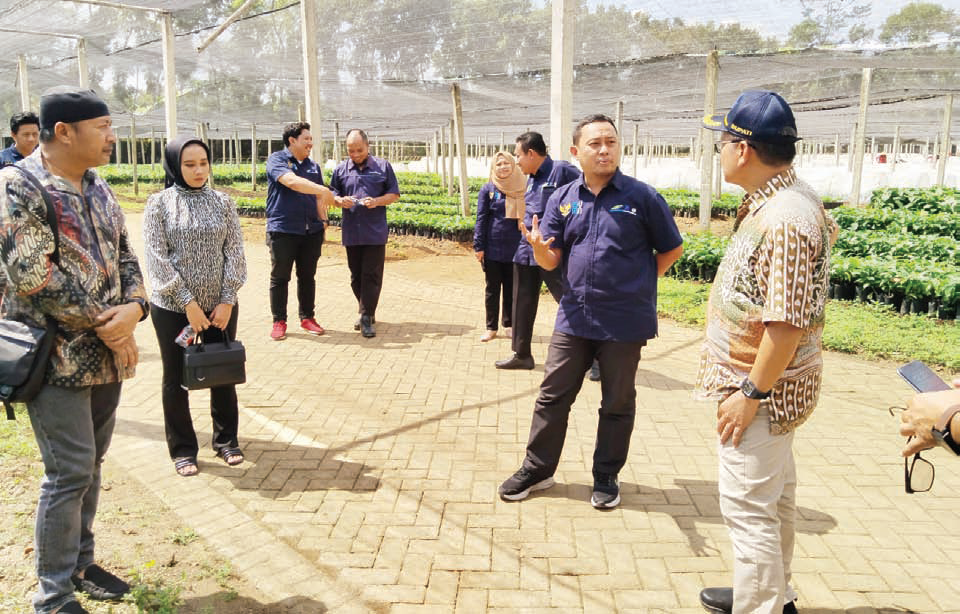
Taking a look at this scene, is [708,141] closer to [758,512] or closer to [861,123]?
[861,123]

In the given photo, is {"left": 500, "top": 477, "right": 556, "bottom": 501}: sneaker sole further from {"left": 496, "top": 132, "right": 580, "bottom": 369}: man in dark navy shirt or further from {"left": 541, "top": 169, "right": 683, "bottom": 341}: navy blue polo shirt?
{"left": 496, "top": 132, "right": 580, "bottom": 369}: man in dark navy shirt

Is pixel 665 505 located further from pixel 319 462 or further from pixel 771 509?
pixel 319 462

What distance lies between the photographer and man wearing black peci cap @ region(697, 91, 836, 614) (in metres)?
2.22

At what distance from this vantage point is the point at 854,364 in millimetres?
6266

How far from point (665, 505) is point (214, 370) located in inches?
97.8

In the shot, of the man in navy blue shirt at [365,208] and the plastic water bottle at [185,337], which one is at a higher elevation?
the man in navy blue shirt at [365,208]

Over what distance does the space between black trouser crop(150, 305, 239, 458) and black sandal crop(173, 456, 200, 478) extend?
0.09 ft

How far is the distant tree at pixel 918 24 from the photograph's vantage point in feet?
30.7

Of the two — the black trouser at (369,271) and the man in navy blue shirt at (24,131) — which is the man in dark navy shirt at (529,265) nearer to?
the black trouser at (369,271)

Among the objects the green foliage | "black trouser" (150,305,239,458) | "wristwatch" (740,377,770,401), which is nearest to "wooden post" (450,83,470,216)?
"black trouser" (150,305,239,458)

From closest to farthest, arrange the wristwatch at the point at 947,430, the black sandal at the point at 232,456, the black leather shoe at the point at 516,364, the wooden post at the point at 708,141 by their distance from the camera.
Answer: the wristwatch at the point at 947,430 < the black sandal at the point at 232,456 < the black leather shoe at the point at 516,364 < the wooden post at the point at 708,141

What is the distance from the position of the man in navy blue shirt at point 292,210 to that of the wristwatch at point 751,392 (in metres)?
5.01

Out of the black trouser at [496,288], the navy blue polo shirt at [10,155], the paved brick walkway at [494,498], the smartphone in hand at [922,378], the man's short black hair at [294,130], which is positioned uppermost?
the man's short black hair at [294,130]

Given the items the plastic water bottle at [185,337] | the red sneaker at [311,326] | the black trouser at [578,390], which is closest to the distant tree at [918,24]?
the red sneaker at [311,326]
